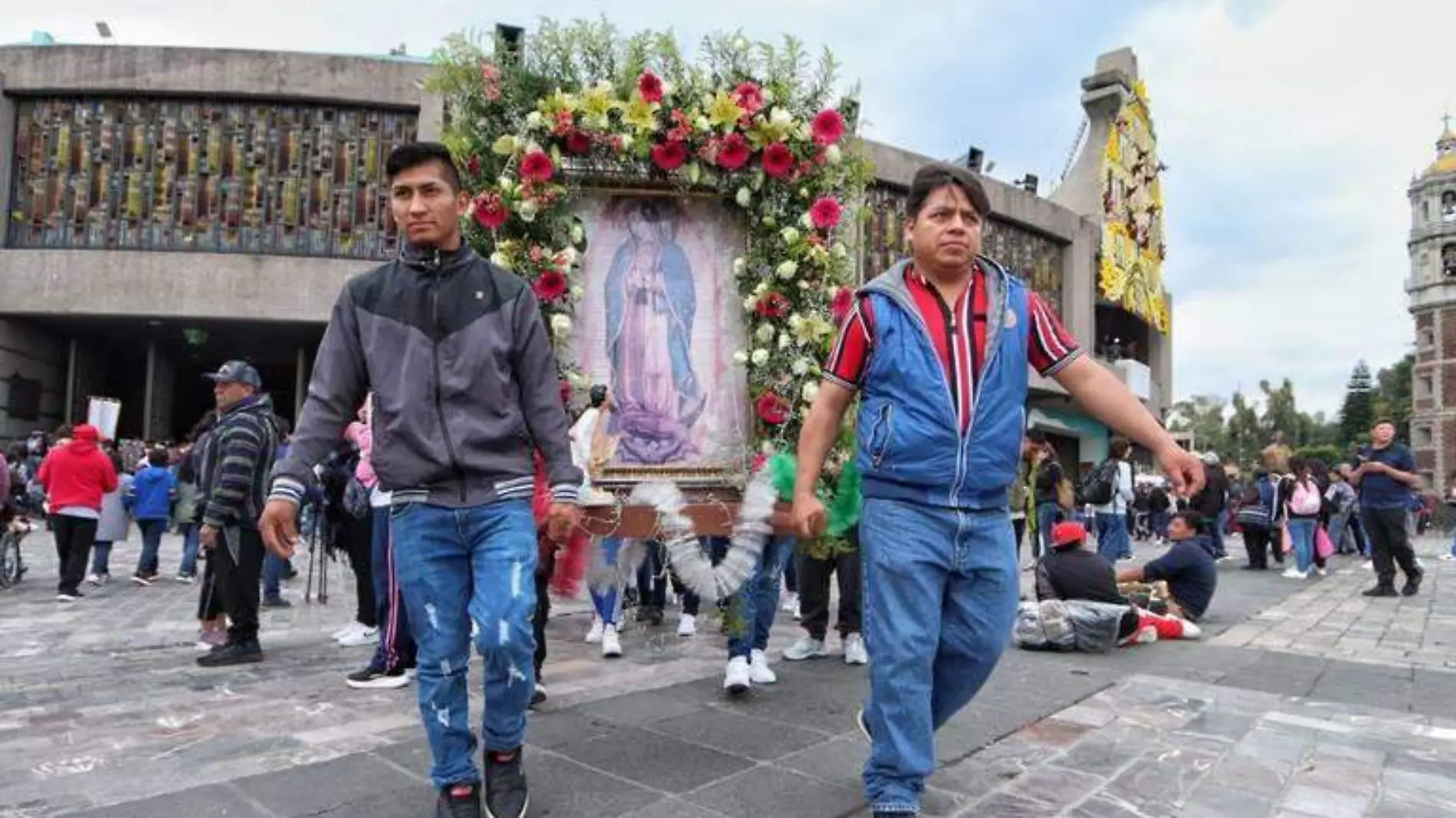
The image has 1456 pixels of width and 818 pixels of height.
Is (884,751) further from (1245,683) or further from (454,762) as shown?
(1245,683)

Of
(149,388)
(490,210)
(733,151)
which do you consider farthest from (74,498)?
(149,388)

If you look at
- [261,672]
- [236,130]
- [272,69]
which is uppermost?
[272,69]

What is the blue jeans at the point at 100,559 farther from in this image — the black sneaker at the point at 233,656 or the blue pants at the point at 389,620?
the blue pants at the point at 389,620

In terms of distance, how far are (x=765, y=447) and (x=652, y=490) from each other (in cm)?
76

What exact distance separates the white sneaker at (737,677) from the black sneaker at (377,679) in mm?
1916

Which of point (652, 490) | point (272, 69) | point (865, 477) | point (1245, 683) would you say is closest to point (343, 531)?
point (652, 490)

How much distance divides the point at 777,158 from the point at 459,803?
3649 mm

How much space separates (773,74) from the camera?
17.2 feet

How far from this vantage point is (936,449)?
2992mm

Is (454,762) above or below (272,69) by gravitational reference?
below

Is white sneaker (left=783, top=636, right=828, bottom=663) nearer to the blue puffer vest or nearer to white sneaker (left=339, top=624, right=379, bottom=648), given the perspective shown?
white sneaker (left=339, top=624, right=379, bottom=648)

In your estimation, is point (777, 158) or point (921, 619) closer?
point (921, 619)

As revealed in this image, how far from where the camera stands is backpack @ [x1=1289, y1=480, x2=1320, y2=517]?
1316 centimetres

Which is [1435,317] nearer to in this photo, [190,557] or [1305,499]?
[1305,499]
